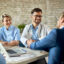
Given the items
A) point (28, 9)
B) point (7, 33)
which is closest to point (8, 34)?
point (7, 33)

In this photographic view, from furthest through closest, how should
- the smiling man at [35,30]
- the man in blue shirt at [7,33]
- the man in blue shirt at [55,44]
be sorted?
the man in blue shirt at [7,33], the smiling man at [35,30], the man in blue shirt at [55,44]

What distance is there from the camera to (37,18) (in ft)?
7.68

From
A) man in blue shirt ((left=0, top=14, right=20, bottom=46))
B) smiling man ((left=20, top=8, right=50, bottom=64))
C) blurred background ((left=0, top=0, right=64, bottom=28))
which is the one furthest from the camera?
blurred background ((left=0, top=0, right=64, bottom=28))

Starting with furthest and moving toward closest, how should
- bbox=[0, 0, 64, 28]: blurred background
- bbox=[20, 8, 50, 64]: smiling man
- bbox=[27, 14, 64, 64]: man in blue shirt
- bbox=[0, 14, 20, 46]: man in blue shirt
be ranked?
bbox=[0, 0, 64, 28]: blurred background
bbox=[0, 14, 20, 46]: man in blue shirt
bbox=[20, 8, 50, 64]: smiling man
bbox=[27, 14, 64, 64]: man in blue shirt

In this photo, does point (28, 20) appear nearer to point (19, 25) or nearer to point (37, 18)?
point (19, 25)

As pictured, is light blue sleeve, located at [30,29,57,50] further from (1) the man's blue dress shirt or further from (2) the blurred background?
(2) the blurred background

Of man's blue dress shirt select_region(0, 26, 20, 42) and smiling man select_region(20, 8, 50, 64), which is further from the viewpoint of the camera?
man's blue dress shirt select_region(0, 26, 20, 42)

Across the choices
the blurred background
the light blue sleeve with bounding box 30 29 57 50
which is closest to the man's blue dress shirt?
the light blue sleeve with bounding box 30 29 57 50

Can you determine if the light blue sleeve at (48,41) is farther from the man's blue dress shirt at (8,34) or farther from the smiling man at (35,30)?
the man's blue dress shirt at (8,34)

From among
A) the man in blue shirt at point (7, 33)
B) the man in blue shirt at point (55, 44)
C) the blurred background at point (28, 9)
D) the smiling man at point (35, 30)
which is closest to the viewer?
the man in blue shirt at point (55, 44)

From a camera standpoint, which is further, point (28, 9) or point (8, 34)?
point (28, 9)

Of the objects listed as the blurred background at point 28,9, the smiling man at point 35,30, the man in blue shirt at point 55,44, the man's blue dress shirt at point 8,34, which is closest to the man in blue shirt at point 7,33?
the man's blue dress shirt at point 8,34

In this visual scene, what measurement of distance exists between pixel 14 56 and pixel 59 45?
0.45 metres

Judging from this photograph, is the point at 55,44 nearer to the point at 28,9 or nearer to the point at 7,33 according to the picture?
the point at 7,33
